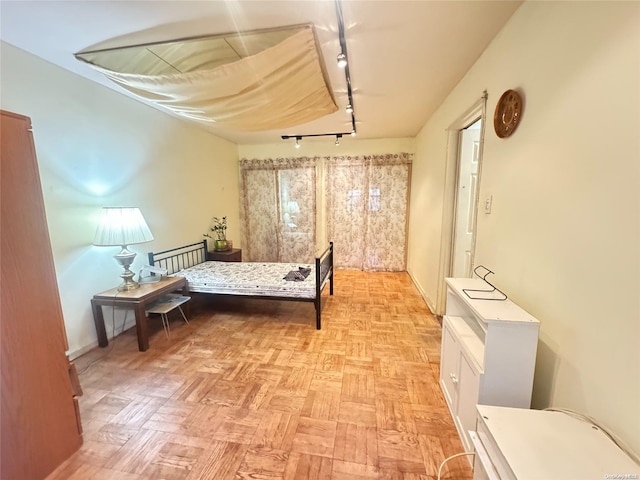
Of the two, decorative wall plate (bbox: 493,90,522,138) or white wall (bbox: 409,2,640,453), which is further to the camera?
decorative wall plate (bbox: 493,90,522,138)

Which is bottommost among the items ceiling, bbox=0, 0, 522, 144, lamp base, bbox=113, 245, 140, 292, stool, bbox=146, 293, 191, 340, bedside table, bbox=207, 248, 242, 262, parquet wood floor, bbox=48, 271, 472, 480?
parquet wood floor, bbox=48, 271, 472, 480

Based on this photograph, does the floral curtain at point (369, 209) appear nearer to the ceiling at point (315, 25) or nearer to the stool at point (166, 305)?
the ceiling at point (315, 25)

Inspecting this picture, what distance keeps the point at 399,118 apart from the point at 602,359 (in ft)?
11.3

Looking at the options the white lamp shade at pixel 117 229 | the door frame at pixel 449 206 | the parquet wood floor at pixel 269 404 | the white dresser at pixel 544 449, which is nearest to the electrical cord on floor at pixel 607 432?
the white dresser at pixel 544 449

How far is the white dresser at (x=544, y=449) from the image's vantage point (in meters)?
0.81

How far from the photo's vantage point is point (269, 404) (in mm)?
1846

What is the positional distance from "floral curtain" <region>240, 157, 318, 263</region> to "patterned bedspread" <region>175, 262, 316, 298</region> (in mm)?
1843

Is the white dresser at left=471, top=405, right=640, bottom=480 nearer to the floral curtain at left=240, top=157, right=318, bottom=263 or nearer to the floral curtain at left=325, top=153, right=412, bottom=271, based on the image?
the floral curtain at left=325, top=153, right=412, bottom=271

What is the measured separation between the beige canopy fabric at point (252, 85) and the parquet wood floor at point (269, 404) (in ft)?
7.28

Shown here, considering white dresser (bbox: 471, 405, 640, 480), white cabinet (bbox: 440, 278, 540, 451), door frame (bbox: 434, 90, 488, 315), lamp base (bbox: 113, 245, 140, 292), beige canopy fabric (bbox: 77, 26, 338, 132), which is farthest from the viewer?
door frame (bbox: 434, 90, 488, 315)

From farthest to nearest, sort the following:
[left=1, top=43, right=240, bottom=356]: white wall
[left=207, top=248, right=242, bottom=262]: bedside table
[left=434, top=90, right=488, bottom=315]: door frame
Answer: [left=207, top=248, right=242, bottom=262]: bedside table, [left=434, top=90, right=488, bottom=315]: door frame, [left=1, top=43, right=240, bottom=356]: white wall

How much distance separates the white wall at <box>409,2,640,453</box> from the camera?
2.97 ft

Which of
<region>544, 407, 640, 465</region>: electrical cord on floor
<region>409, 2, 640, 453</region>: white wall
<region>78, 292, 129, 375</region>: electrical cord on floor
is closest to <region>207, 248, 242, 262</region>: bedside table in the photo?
<region>78, 292, 129, 375</region>: electrical cord on floor

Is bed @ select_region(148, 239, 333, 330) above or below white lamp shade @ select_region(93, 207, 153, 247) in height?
below
